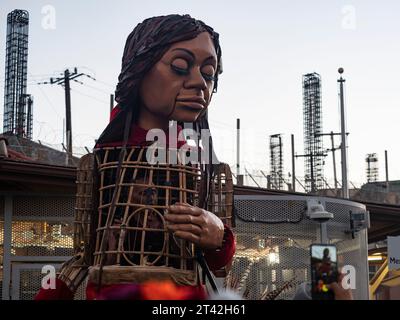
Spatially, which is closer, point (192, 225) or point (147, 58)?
point (192, 225)

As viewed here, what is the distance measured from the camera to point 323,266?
126 inches

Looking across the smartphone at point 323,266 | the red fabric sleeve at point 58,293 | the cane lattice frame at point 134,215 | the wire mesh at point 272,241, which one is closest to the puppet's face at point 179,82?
the cane lattice frame at point 134,215

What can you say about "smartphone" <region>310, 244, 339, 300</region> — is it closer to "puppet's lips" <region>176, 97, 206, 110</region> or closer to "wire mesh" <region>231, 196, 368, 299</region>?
"puppet's lips" <region>176, 97, 206, 110</region>

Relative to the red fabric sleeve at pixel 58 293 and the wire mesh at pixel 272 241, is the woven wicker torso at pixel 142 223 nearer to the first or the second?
the red fabric sleeve at pixel 58 293

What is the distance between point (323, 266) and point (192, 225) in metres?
1.15

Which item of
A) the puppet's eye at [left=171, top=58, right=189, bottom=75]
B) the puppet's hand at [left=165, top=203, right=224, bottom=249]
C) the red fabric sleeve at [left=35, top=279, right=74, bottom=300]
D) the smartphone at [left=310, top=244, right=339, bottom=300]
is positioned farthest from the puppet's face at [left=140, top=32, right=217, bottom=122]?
the smartphone at [left=310, top=244, right=339, bottom=300]

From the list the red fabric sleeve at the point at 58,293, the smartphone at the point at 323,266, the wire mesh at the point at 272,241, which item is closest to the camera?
the smartphone at the point at 323,266

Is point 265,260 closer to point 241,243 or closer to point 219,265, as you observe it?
point 241,243

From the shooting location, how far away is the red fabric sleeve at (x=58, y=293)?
4645 mm

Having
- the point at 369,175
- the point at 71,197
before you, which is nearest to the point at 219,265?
the point at 71,197

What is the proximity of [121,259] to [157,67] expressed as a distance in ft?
4.58

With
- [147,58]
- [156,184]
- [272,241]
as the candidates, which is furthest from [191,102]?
[272,241]

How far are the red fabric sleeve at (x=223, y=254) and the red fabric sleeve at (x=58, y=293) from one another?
1062mm

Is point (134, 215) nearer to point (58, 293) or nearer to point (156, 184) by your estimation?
point (156, 184)
